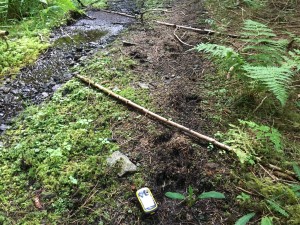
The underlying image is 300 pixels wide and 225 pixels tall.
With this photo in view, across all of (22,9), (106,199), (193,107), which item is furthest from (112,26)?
(106,199)

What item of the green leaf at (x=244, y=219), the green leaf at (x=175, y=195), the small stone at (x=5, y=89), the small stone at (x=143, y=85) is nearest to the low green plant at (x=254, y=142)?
the green leaf at (x=244, y=219)

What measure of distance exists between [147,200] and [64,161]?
3.27 ft

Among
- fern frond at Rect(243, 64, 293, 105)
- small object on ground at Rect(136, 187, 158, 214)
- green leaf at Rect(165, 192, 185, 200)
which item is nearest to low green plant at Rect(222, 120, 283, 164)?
fern frond at Rect(243, 64, 293, 105)

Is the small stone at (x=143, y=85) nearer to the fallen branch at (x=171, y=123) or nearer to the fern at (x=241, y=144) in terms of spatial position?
the fallen branch at (x=171, y=123)

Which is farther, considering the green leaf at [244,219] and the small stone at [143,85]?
the small stone at [143,85]

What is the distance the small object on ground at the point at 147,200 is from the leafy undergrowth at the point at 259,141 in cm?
75

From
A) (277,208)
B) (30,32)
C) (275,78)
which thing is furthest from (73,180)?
(30,32)

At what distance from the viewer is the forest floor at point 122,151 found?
6.89 feet

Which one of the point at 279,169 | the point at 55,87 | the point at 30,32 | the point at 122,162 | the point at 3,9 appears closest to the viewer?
the point at 279,169

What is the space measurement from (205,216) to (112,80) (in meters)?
2.41

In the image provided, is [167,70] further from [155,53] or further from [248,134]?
[248,134]

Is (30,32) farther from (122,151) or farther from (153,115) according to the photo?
(122,151)

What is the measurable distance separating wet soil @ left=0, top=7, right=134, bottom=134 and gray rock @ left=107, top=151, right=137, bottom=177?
1533mm

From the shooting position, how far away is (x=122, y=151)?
103 inches
